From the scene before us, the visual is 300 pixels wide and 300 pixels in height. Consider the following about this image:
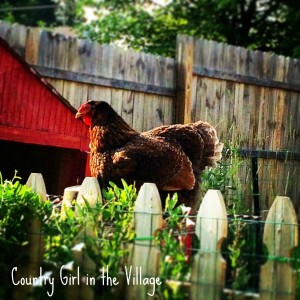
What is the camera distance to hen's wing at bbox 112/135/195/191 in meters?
3.26

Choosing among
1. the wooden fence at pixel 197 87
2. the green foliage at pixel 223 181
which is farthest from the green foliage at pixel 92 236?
the wooden fence at pixel 197 87

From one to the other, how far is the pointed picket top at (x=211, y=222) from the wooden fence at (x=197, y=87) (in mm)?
2870

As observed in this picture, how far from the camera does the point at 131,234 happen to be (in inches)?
94.0

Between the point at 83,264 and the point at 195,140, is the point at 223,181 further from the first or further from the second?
the point at 83,264

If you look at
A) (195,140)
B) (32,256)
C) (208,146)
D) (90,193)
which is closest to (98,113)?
(195,140)

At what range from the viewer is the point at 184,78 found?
20.5 ft

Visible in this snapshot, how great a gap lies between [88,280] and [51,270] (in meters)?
0.18

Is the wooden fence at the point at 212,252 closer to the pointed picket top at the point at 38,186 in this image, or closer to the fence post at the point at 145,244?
the fence post at the point at 145,244

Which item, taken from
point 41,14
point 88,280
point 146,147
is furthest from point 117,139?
point 41,14

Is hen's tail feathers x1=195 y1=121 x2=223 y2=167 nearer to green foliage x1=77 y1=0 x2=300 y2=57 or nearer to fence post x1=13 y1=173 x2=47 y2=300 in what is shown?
fence post x1=13 y1=173 x2=47 y2=300

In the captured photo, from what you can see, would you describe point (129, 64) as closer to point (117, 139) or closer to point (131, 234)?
point (117, 139)

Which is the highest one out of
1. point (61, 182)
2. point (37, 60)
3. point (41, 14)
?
point (41, 14)

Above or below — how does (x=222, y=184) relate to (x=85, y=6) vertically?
below

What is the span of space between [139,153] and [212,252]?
1.17m
